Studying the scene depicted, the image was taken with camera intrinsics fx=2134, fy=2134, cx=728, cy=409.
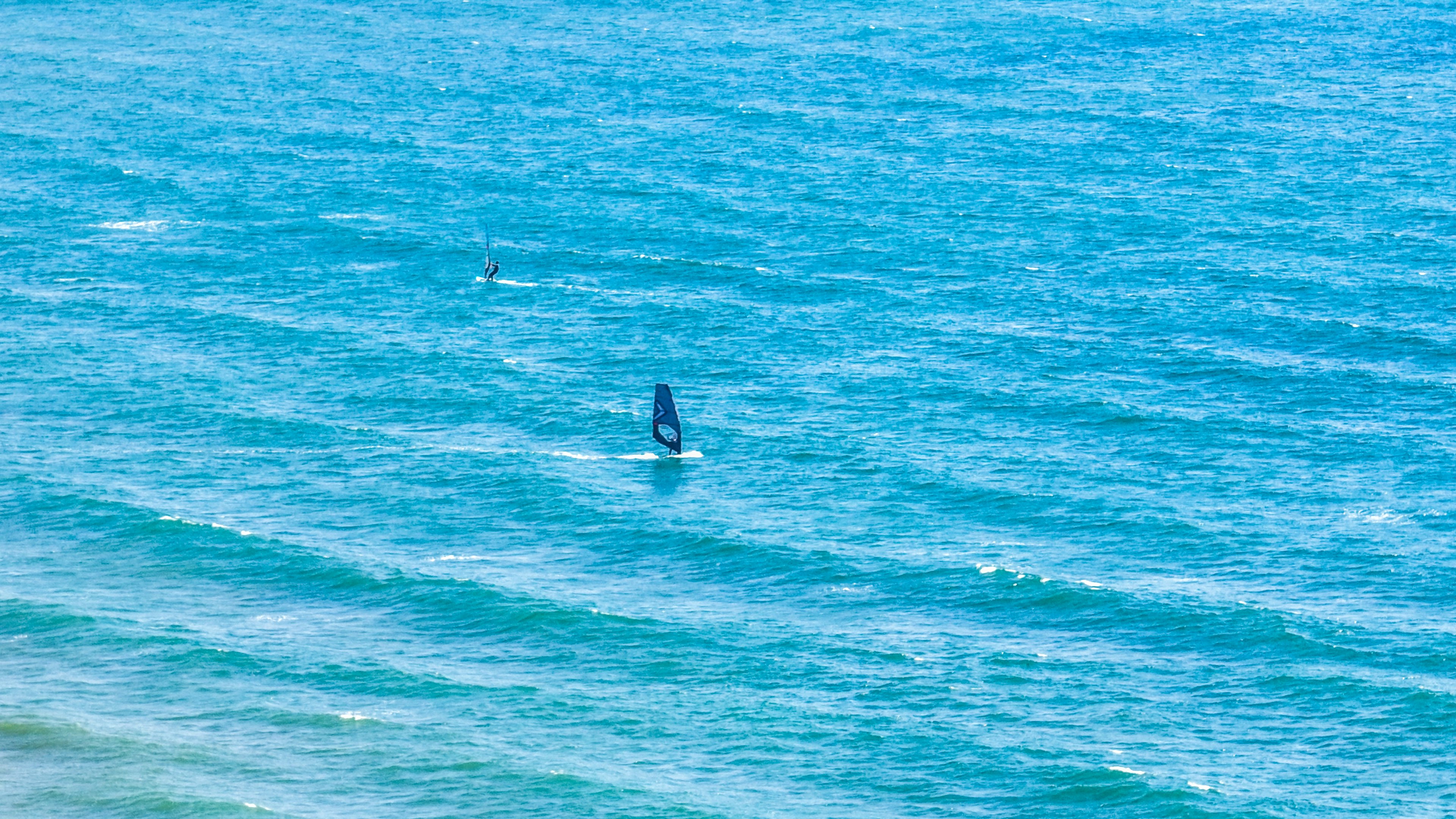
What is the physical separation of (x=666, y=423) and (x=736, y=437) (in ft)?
19.1

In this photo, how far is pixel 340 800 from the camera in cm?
7469

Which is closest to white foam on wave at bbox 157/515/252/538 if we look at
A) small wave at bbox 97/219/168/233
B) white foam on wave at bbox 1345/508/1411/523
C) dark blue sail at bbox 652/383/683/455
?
dark blue sail at bbox 652/383/683/455

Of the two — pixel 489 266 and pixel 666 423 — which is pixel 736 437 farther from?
pixel 489 266

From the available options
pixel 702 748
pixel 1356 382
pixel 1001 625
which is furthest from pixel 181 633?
pixel 1356 382

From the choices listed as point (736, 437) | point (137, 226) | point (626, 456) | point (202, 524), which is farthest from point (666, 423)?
point (137, 226)

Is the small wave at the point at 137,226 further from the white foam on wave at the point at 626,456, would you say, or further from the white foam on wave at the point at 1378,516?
the white foam on wave at the point at 1378,516

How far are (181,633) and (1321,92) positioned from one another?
388ft

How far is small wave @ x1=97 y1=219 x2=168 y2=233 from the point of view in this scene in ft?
477

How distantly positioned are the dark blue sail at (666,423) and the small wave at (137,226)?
5306cm

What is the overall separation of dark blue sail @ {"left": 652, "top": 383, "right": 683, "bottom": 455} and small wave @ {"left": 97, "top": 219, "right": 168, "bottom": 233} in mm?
53062

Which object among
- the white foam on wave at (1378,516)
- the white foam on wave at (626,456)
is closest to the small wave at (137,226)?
the white foam on wave at (626,456)

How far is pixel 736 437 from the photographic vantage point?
110 metres

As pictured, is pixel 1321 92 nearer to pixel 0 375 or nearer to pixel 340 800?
pixel 0 375

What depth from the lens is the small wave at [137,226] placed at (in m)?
145
